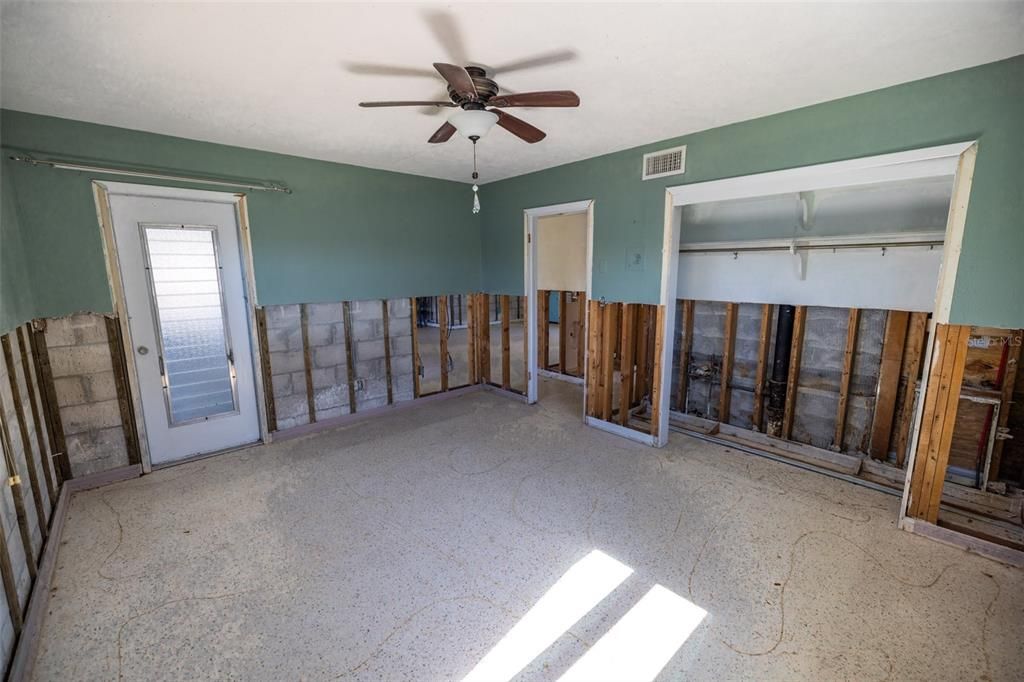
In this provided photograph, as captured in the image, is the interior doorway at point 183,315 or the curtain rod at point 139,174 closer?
the curtain rod at point 139,174

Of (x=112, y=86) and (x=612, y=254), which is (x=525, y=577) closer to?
(x=612, y=254)

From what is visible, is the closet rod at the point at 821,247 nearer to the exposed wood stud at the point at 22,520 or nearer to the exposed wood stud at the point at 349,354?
the exposed wood stud at the point at 349,354

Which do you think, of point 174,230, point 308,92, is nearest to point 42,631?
point 174,230

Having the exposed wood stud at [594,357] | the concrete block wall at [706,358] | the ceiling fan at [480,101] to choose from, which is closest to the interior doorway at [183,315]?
the ceiling fan at [480,101]

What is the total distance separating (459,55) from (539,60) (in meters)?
0.38

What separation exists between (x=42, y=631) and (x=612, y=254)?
410 centimetres

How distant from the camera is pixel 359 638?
1.79 metres

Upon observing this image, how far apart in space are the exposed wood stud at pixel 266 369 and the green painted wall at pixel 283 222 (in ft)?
0.69

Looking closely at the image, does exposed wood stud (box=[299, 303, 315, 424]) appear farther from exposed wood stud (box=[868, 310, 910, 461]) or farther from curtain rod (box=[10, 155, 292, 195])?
exposed wood stud (box=[868, 310, 910, 461])

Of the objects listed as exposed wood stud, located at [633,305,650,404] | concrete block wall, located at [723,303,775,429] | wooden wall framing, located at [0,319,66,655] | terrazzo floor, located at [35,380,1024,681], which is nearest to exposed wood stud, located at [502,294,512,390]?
exposed wood stud, located at [633,305,650,404]

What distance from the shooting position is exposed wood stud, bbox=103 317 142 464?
3.01 metres

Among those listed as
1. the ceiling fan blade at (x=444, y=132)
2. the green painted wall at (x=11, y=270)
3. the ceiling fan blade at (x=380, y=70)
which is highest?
the ceiling fan blade at (x=380, y=70)

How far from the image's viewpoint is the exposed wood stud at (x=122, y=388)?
301cm

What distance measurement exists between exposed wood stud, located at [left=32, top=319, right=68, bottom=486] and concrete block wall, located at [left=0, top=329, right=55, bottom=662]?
110 millimetres
